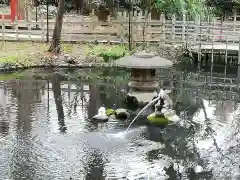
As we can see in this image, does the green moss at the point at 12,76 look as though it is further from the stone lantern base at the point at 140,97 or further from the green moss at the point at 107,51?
the stone lantern base at the point at 140,97

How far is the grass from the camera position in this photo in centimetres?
2276

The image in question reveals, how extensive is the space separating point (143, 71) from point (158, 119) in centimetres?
283

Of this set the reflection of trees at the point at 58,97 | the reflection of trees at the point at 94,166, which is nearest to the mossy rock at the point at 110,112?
the reflection of trees at the point at 58,97

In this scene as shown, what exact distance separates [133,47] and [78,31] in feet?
11.5

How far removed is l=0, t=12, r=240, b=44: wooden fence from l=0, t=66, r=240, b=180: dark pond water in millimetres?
8134

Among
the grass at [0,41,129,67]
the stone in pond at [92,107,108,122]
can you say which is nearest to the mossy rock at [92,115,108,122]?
the stone in pond at [92,107,108,122]

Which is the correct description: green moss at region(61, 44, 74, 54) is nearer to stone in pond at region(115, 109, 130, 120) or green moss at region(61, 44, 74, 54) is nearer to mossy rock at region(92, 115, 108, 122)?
stone in pond at region(115, 109, 130, 120)

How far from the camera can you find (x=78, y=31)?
88.0 feet

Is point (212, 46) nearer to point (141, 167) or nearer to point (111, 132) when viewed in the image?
point (111, 132)

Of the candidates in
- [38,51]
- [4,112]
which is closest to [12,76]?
[38,51]

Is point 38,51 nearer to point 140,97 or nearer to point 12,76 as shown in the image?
point 12,76

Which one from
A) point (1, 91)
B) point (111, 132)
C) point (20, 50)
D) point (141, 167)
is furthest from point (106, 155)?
point (20, 50)

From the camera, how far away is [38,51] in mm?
24359

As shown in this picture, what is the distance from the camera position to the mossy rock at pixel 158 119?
519 inches
